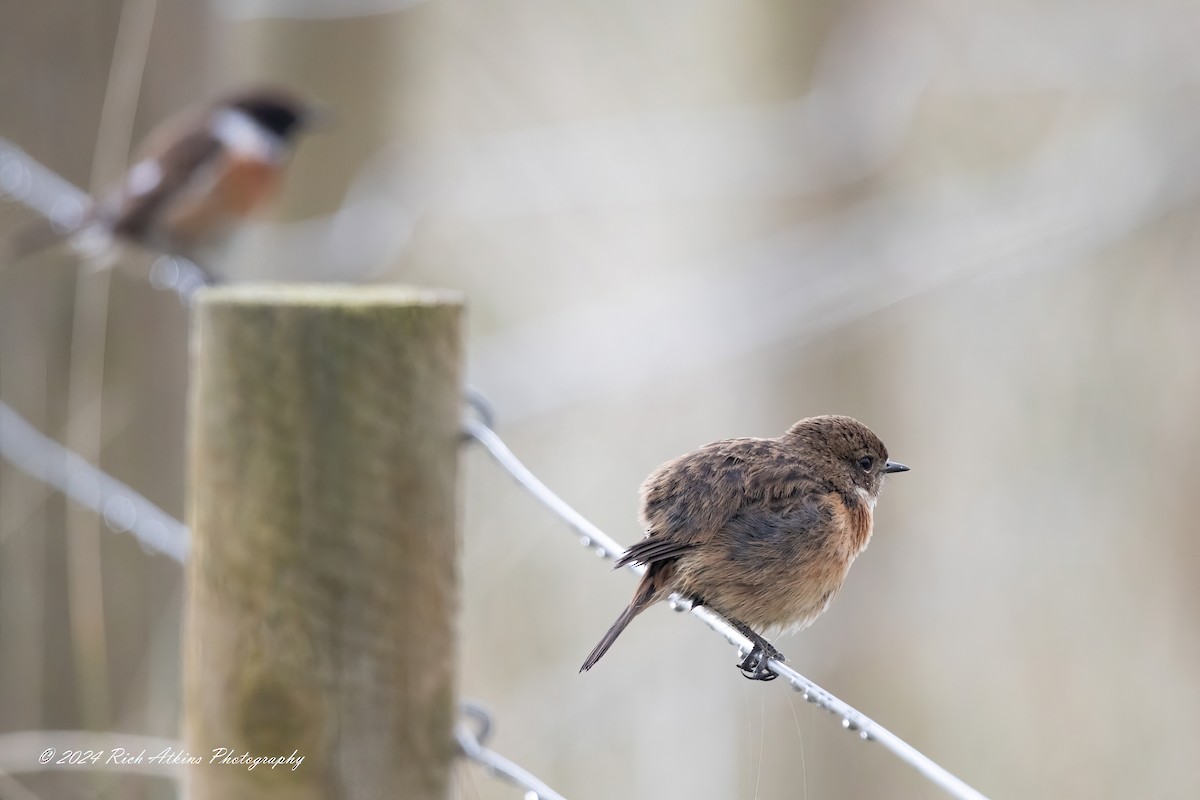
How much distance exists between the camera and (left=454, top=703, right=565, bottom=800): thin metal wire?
1.75 m

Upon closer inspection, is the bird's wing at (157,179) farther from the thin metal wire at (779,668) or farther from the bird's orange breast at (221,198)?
the thin metal wire at (779,668)

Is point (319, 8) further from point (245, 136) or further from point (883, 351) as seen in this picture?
point (883, 351)

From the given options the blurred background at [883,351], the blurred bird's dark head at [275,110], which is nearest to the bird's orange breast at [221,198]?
the blurred bird's dark head at [275,110]

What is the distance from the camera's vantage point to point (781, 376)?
21.5ft

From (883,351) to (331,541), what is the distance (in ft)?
15.9

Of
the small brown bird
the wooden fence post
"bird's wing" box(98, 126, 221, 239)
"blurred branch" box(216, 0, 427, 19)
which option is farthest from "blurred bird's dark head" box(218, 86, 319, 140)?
the small brown bird

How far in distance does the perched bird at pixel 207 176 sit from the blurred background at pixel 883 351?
449mm

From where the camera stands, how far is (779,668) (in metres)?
1.48

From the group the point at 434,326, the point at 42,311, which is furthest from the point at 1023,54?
the point at 434,326

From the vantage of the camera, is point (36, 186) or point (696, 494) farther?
point (36, 186)

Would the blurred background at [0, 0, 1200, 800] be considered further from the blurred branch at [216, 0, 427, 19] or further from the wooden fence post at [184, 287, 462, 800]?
the wooden fence post at [184, 287, 462, 800]

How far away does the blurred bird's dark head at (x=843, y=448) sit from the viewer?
206 cm

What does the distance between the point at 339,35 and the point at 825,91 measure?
2.78 m

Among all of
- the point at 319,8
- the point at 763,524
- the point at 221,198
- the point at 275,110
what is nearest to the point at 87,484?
the point at 763,524
